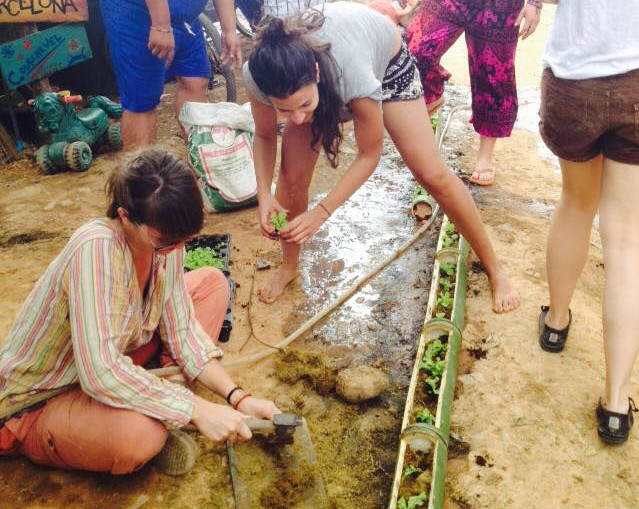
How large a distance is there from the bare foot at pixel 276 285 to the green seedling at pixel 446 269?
0.80 metres

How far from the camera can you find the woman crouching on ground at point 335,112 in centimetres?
202

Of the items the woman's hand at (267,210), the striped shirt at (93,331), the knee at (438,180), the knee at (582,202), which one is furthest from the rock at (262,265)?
the knee at (582,202)

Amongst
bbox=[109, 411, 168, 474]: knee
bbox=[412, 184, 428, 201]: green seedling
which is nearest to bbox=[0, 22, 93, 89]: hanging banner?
bbox=[412, 184, 428, 201]: green seedling

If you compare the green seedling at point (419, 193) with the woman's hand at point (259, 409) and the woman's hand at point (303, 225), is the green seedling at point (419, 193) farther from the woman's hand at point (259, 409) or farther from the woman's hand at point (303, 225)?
the woman's hand at point (259, 409)

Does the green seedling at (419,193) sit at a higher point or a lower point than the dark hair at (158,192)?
lower

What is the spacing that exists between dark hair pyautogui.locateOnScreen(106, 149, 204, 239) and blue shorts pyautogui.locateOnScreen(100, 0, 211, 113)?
6.82ft

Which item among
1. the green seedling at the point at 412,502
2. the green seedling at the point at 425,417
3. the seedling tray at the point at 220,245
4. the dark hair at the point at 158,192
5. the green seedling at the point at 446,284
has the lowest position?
the seedling tray at the point at 220,245

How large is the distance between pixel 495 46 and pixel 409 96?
1356 millimetres

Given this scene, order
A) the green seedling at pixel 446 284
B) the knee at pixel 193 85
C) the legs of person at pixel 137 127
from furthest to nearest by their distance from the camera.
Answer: the knee at pixel 193 85
the legs of person at pixel 137 127
the green seedling at pixel 446 284

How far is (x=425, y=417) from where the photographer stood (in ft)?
7.37

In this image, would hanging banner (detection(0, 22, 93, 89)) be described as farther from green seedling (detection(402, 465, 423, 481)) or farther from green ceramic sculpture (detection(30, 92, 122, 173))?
green seedling (detection(402, 465, 423, 481))

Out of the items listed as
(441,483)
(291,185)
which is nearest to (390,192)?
(291,185)

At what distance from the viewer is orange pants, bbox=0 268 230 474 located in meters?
1.90

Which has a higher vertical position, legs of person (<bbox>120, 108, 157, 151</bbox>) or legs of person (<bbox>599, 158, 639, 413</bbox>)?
legs of person (<bbox>599, 158, 639, 413</bbox>)
